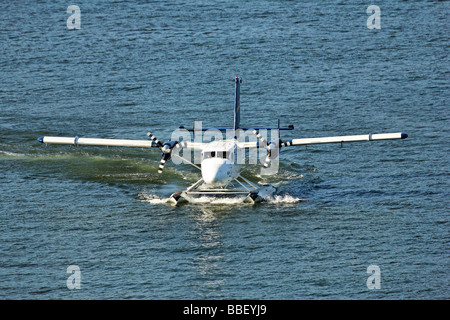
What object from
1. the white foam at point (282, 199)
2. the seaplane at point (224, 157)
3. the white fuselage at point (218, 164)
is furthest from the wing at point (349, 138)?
the white fuselage at point (218, 164)

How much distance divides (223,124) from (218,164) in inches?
823

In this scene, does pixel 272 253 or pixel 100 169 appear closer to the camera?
pixel 272 253

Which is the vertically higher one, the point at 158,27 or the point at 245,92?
the point at 158,27

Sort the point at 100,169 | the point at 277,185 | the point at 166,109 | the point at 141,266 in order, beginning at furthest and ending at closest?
the point at 166,109 → the point at 100,169 → the point at 277,185 → the point at 141,266

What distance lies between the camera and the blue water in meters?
38.3

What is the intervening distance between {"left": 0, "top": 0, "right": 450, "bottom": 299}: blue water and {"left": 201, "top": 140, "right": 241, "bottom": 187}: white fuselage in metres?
2.38

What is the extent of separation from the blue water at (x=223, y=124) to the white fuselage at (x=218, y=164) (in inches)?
93.6

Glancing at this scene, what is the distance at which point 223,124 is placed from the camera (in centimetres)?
6738

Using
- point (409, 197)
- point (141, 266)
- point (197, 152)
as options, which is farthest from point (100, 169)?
→ point (409, 197)

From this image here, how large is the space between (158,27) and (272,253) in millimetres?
63951

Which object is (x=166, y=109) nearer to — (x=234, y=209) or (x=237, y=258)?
(x=234, y=209)

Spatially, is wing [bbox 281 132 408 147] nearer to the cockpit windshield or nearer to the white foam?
the white foam

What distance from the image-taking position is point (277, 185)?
174 ft

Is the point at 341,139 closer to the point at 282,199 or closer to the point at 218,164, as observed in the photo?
the point at 282,199
